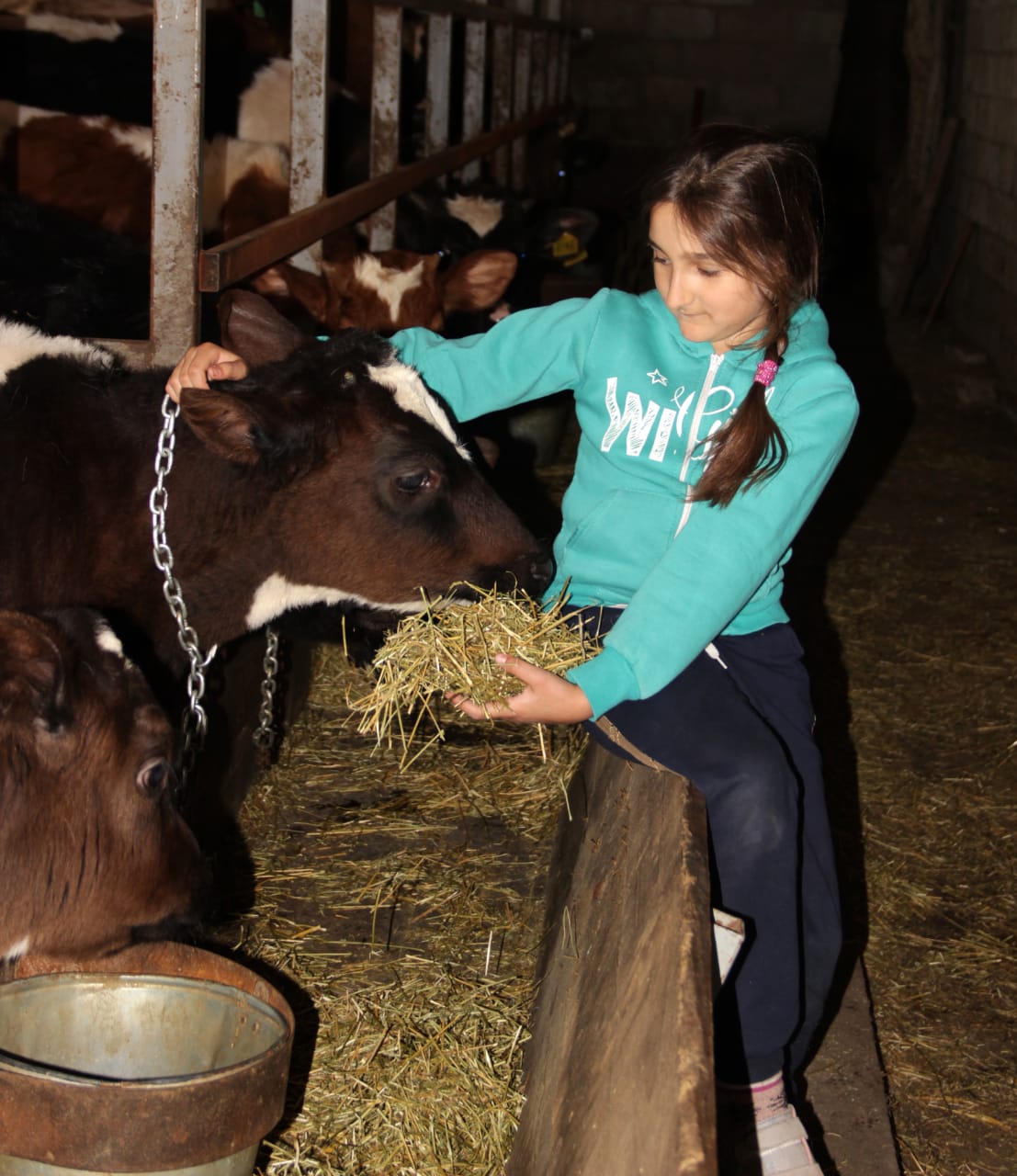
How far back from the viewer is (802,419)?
256 centimetres

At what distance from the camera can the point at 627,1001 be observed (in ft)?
6.32

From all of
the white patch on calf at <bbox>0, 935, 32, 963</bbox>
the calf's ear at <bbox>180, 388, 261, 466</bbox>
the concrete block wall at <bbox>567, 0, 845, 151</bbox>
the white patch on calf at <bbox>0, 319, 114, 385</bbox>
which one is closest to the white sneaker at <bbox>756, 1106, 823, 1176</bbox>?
the white patch on calf at <bbox>0, 935, 32, 963</bbox>

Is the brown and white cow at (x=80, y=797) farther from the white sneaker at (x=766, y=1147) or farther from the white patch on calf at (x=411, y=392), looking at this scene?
the white sneaker at (x=766, y=1147)

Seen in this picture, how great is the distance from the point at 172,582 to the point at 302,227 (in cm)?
147

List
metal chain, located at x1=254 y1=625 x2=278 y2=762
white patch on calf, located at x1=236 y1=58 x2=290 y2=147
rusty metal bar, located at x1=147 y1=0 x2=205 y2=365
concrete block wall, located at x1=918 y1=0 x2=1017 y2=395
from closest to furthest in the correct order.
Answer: rusty metal bar, located at x1=147 y1=0 x2=205 y2=365 → metal chain, located at x1=254 y1=625 x2=278 y2=762 → white patch on calf, located at x1=236 y1=58 x2=290 y2=147 → concrete block wall, located at x1=918 y1=0 x2=1017 y2=395

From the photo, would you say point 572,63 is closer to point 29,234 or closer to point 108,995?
point 29,234

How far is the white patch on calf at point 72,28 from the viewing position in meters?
6.42

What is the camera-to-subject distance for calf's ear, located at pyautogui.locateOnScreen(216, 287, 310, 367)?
119 inches

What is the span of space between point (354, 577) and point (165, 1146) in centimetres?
133

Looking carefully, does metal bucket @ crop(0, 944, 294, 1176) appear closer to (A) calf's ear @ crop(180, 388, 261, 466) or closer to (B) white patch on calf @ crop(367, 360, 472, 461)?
(A) calf's ear @ crop(180, 388, 261, 466)

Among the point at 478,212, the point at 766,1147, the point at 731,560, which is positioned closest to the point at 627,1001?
the point at 766,1147

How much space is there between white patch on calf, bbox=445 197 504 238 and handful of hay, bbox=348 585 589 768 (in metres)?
4.64

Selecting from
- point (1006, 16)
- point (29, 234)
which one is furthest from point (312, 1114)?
point (1006, 16)

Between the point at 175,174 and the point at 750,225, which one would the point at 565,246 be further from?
the point at 750,225
